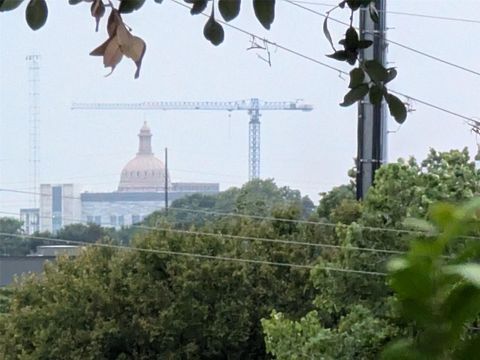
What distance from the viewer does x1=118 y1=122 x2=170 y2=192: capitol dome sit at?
10148mm

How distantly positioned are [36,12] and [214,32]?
233 millimetres

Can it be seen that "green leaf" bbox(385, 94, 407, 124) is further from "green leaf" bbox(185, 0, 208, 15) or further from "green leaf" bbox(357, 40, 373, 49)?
"green leaf" bbox(185, 0, 208, 15)

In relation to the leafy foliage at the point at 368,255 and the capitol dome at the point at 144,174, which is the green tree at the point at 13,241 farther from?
the leafy foliage at the point at 368,255

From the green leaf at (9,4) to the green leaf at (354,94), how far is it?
45 centimetres

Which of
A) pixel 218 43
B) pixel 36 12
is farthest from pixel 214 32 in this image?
pixel 36 12

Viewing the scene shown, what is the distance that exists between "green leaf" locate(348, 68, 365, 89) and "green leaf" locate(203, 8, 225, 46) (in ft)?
0.61

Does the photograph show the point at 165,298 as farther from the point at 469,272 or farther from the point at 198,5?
the point at 469,272

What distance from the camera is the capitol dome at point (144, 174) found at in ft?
33.3

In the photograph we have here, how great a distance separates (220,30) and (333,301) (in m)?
6.20

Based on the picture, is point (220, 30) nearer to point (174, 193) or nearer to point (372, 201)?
point (372, 201)

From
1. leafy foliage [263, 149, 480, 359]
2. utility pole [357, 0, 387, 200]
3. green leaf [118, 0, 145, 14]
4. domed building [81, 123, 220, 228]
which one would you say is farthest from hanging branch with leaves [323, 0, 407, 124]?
domed building [81, 123, 220, 228]

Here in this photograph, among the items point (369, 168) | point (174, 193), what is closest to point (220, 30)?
point (369, 168)

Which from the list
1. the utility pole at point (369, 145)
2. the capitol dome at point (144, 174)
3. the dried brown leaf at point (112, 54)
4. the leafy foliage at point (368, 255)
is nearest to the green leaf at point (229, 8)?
the dried brown leaf at point (112, 54)

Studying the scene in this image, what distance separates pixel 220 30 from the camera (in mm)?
1399
